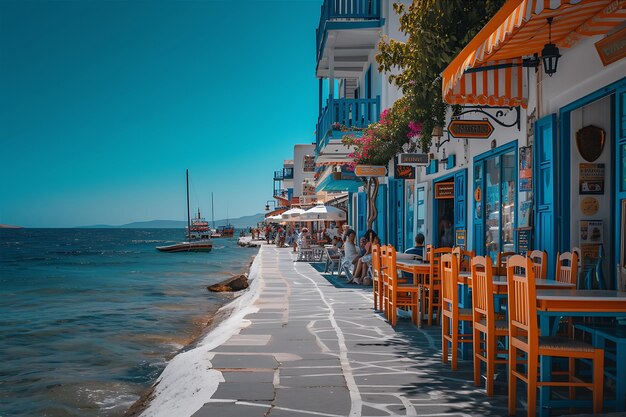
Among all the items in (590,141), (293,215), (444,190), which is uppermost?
(590,141)

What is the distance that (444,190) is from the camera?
1405 cm

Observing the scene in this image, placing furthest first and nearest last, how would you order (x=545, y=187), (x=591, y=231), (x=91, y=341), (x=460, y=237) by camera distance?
(x=91, y=341) < (x=460, y=237) < (x=545, y=187) < (x=591, y=231)

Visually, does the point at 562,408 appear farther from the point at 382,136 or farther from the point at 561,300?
the point at 382,136

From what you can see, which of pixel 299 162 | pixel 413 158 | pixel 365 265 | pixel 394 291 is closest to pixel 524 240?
pixel 394 291

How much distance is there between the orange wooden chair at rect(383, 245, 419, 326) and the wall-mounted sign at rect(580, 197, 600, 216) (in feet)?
8.64

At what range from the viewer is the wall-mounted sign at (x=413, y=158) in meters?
13.6

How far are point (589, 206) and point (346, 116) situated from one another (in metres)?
11.6

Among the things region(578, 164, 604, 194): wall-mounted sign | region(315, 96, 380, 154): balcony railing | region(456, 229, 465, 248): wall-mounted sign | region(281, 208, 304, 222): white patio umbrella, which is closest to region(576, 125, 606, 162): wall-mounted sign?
region(578, 164, 604, 194): wall-mounted sign

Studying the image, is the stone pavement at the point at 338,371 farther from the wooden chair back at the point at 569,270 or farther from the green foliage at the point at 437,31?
the green foliage at the point at 437,31

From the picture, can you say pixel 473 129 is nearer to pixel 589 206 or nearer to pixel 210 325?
pixel 589 206

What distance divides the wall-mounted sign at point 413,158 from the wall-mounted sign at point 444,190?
84 centimetres

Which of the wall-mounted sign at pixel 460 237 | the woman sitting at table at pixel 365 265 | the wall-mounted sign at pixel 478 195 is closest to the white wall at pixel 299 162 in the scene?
the woman sitting at table at pixel 365 265

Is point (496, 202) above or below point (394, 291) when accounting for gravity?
above

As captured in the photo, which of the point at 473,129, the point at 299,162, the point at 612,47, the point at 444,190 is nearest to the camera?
the point at 612,47
